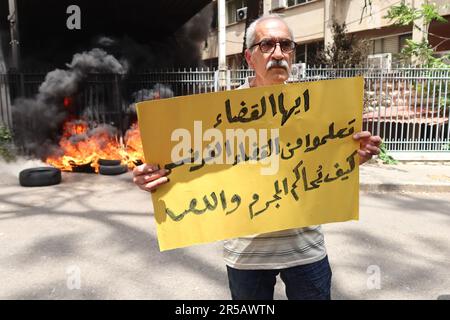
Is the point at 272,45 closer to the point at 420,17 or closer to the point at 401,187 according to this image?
the point at 401,187

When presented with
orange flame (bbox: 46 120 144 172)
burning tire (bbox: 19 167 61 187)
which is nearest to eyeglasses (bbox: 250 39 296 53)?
burning tire (bbox: 19 167 61 187)

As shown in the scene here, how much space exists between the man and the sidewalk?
18.9ft

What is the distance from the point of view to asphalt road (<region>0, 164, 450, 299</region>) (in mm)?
3537

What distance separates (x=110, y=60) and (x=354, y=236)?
998cm

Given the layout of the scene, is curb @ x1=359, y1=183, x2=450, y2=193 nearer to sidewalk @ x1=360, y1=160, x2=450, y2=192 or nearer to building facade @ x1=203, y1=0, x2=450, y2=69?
sidewalk @ x1=360, y1=160, x2=450, y2=192

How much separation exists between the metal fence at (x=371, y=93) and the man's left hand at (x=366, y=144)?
8326mm

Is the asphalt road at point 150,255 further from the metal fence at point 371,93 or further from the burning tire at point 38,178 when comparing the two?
the metal fence at point 371,93

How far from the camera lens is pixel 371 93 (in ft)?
35.4

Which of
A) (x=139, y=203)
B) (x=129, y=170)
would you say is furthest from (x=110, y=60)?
(x=139, y=203)

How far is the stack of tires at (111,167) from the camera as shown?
346 inches

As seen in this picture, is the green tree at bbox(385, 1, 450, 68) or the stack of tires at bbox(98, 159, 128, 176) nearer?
the stack of tires at bbox(98, 159, 128, 176)

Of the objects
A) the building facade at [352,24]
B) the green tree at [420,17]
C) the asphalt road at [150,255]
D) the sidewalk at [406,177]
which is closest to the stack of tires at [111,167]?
the asphalt road at [150,255]

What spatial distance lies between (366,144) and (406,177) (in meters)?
6.95

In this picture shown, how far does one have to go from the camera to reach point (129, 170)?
9.27 meters
